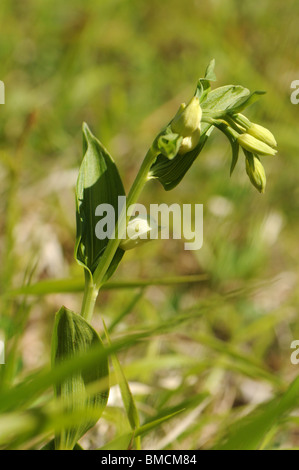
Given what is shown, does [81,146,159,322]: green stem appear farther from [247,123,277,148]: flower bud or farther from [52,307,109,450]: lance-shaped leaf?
[247,123,277,148]: flower bud

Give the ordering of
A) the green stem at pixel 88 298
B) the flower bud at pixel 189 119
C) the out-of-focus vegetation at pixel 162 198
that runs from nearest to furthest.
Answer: the flower bud at pixel 189 119 < the green stem at pixel 88 298 < the out-of-focus vegetation at pixel 162 198

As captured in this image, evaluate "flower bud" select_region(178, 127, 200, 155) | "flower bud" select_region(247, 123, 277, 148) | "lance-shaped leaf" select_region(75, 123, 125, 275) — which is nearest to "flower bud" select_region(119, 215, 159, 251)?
"lance-shaped leaf" select_region(75, 123, 125, 275)

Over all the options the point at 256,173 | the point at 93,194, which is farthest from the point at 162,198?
the point at 256,173

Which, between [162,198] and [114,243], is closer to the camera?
[114,243]

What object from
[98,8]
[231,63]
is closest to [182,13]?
[98,8]

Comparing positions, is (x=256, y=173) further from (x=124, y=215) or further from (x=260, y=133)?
(x=124, y=215)

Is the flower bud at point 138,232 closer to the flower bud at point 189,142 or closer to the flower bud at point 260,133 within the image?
the flower bud at point 189,142

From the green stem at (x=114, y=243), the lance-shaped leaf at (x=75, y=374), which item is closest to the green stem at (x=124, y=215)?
the green stem at (x=114, y=243)
